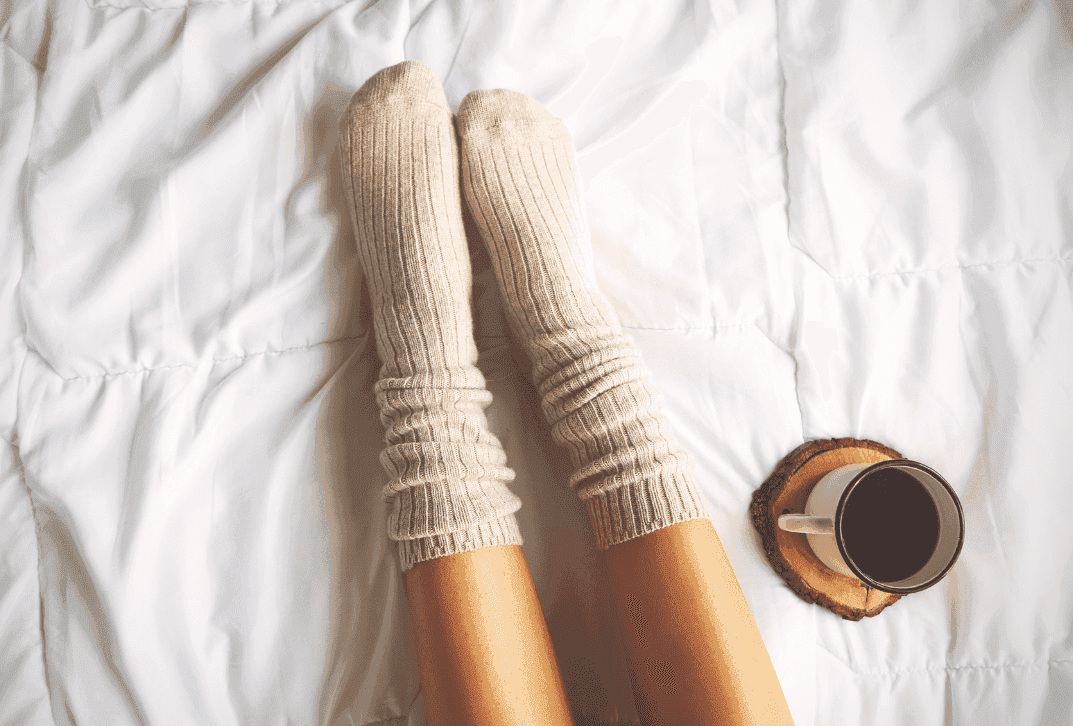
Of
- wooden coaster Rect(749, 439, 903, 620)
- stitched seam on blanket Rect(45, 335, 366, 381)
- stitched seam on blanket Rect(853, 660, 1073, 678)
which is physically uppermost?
stitched seam on blanket Rect(45, 335, 366, 381)

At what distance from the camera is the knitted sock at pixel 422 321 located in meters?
0.53

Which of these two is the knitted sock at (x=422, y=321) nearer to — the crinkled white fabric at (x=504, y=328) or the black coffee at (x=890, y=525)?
the crinkled white fabric at (x=504, y=328)

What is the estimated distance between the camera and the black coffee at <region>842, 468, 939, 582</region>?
0.50m

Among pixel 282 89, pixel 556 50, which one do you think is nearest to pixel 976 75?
pixel 556 50

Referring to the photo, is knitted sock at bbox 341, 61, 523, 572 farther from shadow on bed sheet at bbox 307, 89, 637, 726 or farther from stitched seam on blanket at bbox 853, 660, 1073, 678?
stitched seam on blanket at bbox 853, 660, 1073, 678

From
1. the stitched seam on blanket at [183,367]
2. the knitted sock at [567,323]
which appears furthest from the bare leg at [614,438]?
the stitched seam on blanket at [183,367]

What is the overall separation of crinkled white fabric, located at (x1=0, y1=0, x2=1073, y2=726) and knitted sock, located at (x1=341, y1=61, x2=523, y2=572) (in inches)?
1.6

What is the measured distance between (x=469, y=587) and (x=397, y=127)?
47cm

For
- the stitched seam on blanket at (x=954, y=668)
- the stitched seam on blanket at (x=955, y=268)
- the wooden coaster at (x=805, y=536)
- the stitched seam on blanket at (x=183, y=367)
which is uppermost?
the stitched seam on blanket at (x=183, y=367)

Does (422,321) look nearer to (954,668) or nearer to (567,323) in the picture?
(567,323)

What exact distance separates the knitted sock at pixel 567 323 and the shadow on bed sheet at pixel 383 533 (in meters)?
0.05

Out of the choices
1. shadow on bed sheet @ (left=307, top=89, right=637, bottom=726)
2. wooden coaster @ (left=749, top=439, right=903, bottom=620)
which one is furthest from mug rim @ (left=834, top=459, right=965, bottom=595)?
shadow on bed sheet @ (left=307, top=89, right=637, bottom=726)

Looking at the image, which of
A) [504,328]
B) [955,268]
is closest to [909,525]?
[955,268]

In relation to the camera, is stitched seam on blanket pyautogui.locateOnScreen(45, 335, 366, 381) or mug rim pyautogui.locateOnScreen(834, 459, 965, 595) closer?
mug rim pyautogui.locateOnScreen(834, 459, 965, 595)
